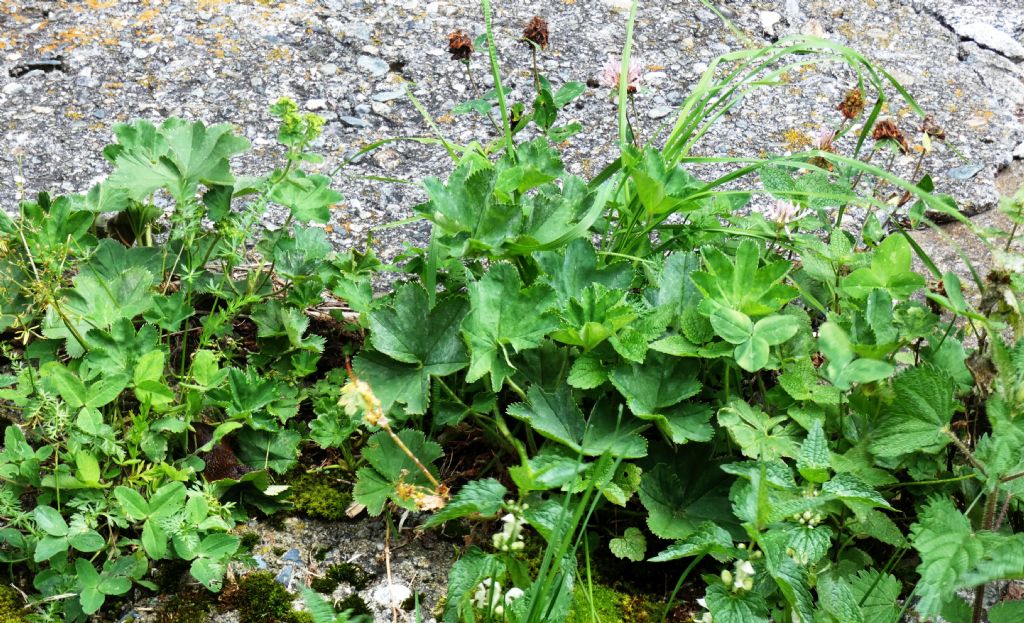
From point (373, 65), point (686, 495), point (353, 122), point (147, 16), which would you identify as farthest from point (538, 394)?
point (147, 16)

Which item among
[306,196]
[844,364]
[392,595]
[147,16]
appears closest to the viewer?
[844,364]

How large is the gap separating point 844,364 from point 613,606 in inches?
22.1

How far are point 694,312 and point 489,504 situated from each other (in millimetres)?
551

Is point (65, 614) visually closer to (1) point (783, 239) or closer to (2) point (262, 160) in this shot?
(2) point (262, 160)

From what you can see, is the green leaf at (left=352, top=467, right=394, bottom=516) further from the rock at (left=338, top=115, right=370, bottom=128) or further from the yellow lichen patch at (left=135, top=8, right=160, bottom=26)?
the yellow lichen patch at (left=135, top=8, right=160, bottom=26)

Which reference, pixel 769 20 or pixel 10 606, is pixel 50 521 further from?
pixel 769 20

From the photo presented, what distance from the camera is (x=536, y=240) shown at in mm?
1681

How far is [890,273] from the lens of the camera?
1.71 meters

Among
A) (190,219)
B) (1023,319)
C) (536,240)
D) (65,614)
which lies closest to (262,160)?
(190,219)

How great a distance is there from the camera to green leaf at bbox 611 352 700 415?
→ 5.27 ft

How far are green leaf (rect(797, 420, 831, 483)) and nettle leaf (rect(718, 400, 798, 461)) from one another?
0.10m

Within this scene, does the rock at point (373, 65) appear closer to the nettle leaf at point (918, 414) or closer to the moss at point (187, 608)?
the moss at point (187, 608)

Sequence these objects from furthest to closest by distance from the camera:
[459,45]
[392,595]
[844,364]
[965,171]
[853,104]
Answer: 1. [965,171]
2. [459,45]
3. [853,104]
4. [392,595]
5. [844,364]

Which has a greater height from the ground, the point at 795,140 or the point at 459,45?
the point at 459,45
